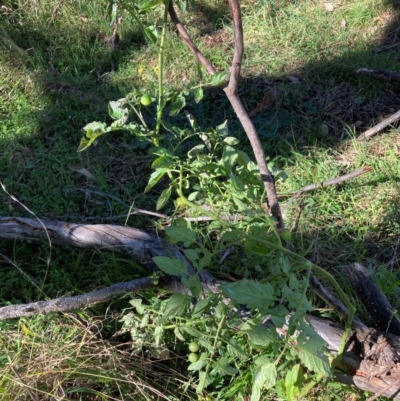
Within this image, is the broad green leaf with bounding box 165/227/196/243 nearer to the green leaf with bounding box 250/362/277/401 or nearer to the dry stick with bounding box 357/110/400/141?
the green leaf with bounding box 250/362/277/401

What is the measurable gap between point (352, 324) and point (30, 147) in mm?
2541

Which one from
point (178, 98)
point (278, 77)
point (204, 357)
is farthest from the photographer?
point (278, 77)

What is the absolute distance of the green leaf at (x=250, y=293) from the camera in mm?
1679

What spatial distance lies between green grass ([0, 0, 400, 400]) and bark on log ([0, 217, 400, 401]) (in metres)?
0.11

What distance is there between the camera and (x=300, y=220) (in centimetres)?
322

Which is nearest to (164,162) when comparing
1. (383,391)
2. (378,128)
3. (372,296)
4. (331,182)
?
(372,296)

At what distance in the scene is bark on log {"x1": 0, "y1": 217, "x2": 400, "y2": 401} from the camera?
2146 mm

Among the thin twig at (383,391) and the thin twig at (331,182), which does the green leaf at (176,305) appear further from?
the thin twig at (331,182)

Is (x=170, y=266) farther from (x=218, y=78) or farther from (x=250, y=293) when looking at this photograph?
(x=218, y=78)

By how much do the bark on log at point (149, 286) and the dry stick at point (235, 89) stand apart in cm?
52

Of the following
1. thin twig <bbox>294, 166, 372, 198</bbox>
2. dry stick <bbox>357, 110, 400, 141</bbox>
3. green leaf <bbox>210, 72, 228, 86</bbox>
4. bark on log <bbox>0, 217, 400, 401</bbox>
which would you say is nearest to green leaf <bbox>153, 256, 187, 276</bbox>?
green leaf <bbox>210, 72, 228, 86</bbox>

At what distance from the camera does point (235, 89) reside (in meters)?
2.03

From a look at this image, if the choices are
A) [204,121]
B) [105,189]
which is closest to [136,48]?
[204,121]

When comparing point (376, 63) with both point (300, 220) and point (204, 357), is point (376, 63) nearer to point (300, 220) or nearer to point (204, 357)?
point (300, 220)
